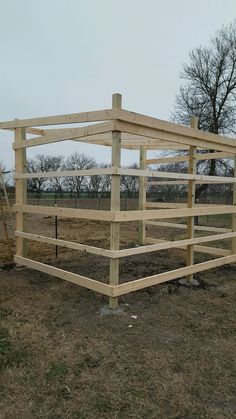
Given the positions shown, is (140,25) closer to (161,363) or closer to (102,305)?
(102,305)

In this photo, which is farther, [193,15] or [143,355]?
[193,15]

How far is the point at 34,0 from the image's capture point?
7195 millimetres

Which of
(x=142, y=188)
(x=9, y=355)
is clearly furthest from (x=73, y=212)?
(x=142, y=188)

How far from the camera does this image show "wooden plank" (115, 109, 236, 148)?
11.7 feet

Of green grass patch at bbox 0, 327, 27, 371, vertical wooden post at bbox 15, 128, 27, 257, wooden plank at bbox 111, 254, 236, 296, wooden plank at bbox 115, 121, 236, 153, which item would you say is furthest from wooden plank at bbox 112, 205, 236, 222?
vertical wooden post at bbox 15, 128, 27, 257

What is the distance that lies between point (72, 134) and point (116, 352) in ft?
8.95

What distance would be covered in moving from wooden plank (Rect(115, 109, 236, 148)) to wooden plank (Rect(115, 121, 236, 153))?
0.03m

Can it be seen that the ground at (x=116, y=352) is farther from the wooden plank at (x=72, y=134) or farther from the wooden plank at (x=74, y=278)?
the wooden plank at (x=72, y=134)

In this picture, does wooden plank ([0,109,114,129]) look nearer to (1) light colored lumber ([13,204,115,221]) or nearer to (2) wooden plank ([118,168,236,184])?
(2) wooden plank ([118,168,236,184])

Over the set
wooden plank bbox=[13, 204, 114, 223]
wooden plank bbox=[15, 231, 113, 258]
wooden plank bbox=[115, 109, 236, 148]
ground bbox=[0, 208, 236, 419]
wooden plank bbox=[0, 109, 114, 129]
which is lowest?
ground bbox=[0, 208, 236, 419]

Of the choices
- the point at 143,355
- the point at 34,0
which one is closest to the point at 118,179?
the point at 143,355

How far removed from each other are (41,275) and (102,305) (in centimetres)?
171

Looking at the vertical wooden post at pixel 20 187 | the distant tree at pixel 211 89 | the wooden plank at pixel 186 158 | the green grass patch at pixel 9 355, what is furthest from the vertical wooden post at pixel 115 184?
the distant tree at pixel 211 89

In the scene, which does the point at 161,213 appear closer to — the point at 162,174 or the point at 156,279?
the point at 162,174
